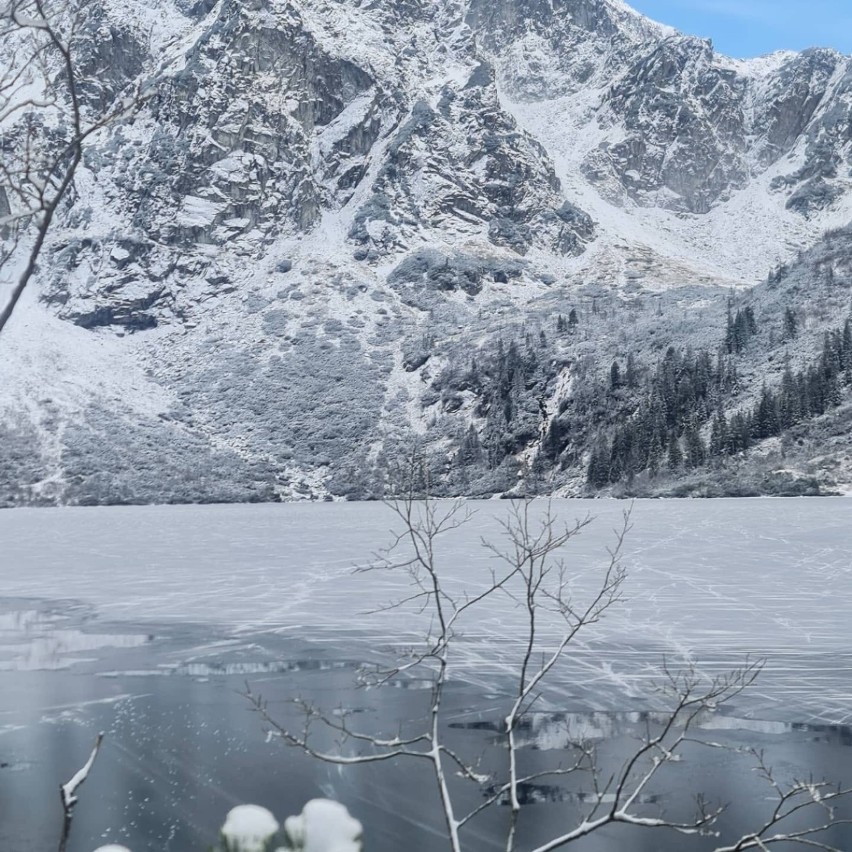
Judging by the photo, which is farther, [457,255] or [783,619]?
[457,255]

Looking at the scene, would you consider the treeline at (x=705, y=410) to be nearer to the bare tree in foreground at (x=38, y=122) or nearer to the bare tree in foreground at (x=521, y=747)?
the bare tree in foreground at (x=521, y=747)

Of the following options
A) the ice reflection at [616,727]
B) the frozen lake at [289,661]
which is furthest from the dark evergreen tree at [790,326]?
the ice reflection at [616,727]

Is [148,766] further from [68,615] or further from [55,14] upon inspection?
[68,615]

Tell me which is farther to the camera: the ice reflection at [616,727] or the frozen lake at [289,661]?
the ice reflection at [616,727]

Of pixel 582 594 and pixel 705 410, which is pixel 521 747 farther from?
pixel 705 410

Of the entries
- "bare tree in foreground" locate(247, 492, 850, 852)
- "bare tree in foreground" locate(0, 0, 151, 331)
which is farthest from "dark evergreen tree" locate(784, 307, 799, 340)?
"bare tree in foreground" locate(0, 0, 151, 331)

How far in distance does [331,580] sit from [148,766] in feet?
49.3

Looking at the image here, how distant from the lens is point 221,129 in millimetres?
193750

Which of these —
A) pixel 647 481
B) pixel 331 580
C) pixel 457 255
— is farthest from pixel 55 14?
pixel 457 255

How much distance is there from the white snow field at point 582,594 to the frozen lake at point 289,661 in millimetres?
68

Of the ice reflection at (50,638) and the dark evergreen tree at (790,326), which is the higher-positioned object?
the dark evergreen tree at (790,326)

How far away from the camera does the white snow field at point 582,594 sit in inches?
551

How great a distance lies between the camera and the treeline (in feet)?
292

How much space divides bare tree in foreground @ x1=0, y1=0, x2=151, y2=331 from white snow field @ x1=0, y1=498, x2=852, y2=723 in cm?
948
